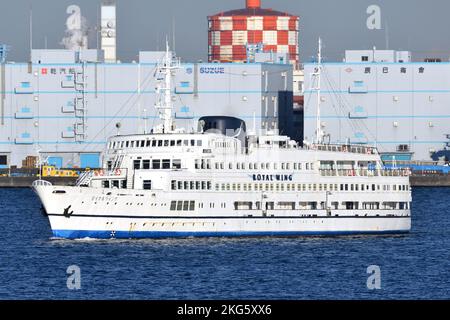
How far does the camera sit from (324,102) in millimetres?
136625

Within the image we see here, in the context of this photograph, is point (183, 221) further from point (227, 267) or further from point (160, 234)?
point (227, 267)

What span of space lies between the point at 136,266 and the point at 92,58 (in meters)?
91.1

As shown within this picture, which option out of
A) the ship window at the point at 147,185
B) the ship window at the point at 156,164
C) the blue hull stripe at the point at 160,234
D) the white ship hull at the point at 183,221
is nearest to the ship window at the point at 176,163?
the ship window at the point at 156,164

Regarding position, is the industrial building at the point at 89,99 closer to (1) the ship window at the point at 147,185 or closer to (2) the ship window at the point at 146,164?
(2) the ship window at the point at 146,164

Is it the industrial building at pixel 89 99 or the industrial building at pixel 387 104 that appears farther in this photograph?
the industrial building at pixel 387 104

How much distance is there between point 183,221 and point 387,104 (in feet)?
262

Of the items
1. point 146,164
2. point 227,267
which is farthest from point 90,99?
point 227,267

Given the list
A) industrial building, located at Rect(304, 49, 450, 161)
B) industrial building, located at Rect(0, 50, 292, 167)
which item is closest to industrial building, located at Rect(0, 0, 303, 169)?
industrial building, located at Rect(0, 50, 292, 167)

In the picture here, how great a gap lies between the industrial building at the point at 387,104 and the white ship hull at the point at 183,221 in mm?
71742

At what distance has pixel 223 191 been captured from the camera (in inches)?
2393

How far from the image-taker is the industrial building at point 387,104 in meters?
136

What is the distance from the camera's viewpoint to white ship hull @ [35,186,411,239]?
57.9 meters
